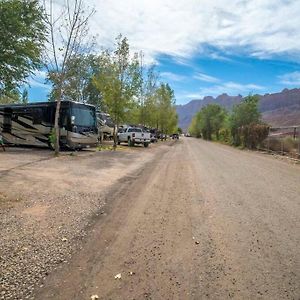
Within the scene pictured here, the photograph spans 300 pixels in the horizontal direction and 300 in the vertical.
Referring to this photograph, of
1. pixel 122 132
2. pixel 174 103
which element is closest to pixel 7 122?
pixel 122 132

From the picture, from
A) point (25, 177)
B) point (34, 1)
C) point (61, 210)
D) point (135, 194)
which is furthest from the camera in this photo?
point (34, 1)

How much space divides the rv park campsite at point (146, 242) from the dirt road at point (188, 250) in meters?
0.01

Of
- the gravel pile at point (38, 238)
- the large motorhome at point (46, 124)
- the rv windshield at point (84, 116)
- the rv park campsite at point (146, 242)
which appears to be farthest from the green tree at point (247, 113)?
the gravel pile at point (38, 238)

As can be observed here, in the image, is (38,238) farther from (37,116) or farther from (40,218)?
(37,116)

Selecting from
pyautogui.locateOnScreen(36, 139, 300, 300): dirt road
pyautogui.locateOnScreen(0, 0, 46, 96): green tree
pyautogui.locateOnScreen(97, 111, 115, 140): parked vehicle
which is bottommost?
pyautogui.locateOnScreen(36, 139, 300, 300): dirt road

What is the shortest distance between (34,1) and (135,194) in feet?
45.2

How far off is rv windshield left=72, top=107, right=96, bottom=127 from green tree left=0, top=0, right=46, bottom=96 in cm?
368

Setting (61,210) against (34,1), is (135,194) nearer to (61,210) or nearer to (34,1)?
(61,210)

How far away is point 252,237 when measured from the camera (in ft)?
19.7

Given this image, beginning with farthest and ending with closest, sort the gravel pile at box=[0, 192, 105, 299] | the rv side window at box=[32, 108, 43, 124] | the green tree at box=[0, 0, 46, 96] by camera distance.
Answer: the rv side window at box=[32, 108, 43, 124] < the green tree at box=[0, 0, 46, 96] < the gravel pile at box=[0, 192, 105, 299]

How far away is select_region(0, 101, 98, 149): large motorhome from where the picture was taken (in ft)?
75.1

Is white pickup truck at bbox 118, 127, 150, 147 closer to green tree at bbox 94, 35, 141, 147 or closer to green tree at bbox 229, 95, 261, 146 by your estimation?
green tree at bbox 94, 35, 141, 147

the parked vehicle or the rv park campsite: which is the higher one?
the parked vehicle

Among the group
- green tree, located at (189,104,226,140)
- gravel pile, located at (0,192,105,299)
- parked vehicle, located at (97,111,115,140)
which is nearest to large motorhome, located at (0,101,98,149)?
parked vehicle, located at (97,111,115,140)
